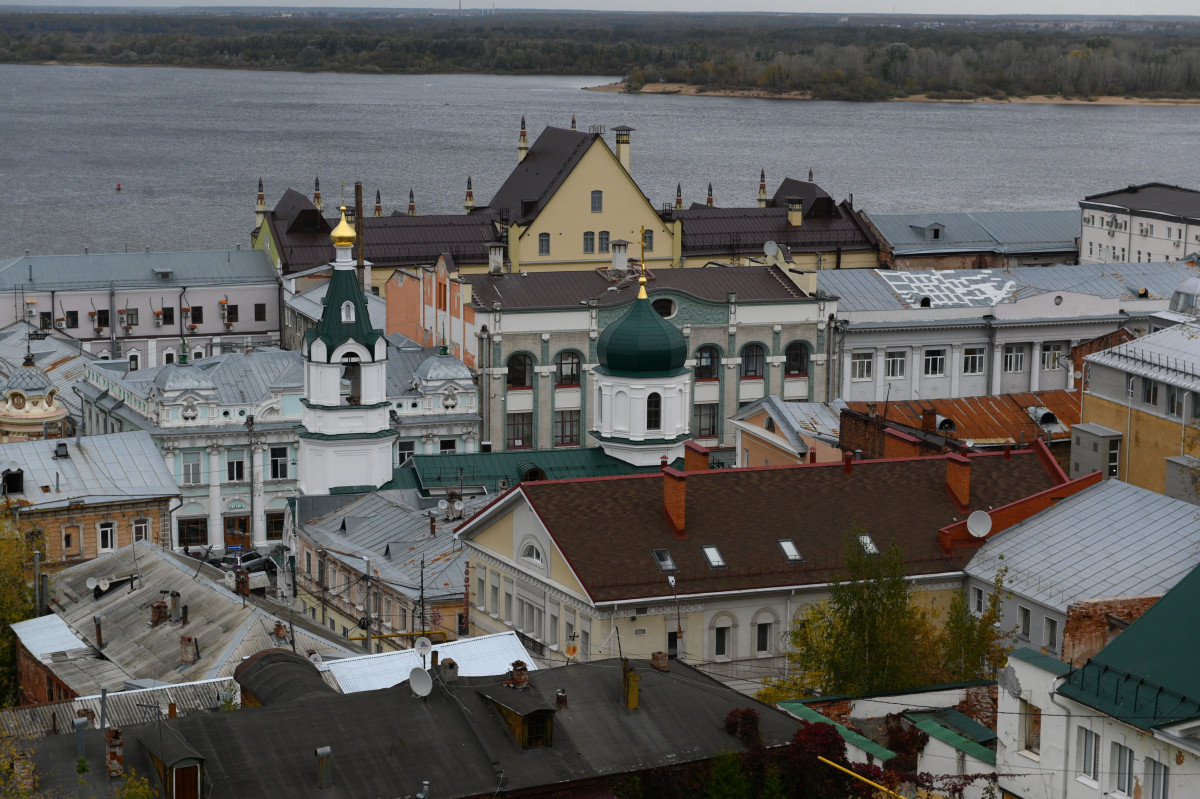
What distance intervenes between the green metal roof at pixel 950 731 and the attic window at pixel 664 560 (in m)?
7.80

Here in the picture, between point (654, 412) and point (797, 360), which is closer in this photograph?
point (654, 412)

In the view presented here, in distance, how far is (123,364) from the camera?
65750mm

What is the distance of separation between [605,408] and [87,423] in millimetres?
18771

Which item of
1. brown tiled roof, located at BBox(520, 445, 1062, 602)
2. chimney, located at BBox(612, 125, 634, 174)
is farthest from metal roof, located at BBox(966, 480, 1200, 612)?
chimney, located at BBox(612, 125, 634, 174)

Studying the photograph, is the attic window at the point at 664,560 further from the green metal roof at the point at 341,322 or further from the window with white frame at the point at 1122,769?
the green metal roof at the point at 341,322

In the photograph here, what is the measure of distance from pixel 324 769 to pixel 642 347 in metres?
25.4

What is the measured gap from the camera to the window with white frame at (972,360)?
6372 cm

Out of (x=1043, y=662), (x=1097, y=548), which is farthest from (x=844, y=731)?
(x=1097, y=548)

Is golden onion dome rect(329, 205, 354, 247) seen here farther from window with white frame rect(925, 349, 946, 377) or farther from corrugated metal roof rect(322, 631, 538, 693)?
window with white frame rect(925, 349, 946, 377)

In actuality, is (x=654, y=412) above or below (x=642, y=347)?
below

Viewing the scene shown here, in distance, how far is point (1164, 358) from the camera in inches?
1677

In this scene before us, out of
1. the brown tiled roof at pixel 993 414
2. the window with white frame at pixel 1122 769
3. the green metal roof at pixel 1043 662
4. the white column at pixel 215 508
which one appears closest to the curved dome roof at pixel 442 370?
the white column at pixel 215 508

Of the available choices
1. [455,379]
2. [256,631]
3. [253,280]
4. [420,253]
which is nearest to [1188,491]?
[256,631]

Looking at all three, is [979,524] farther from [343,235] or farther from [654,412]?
[343,235]
